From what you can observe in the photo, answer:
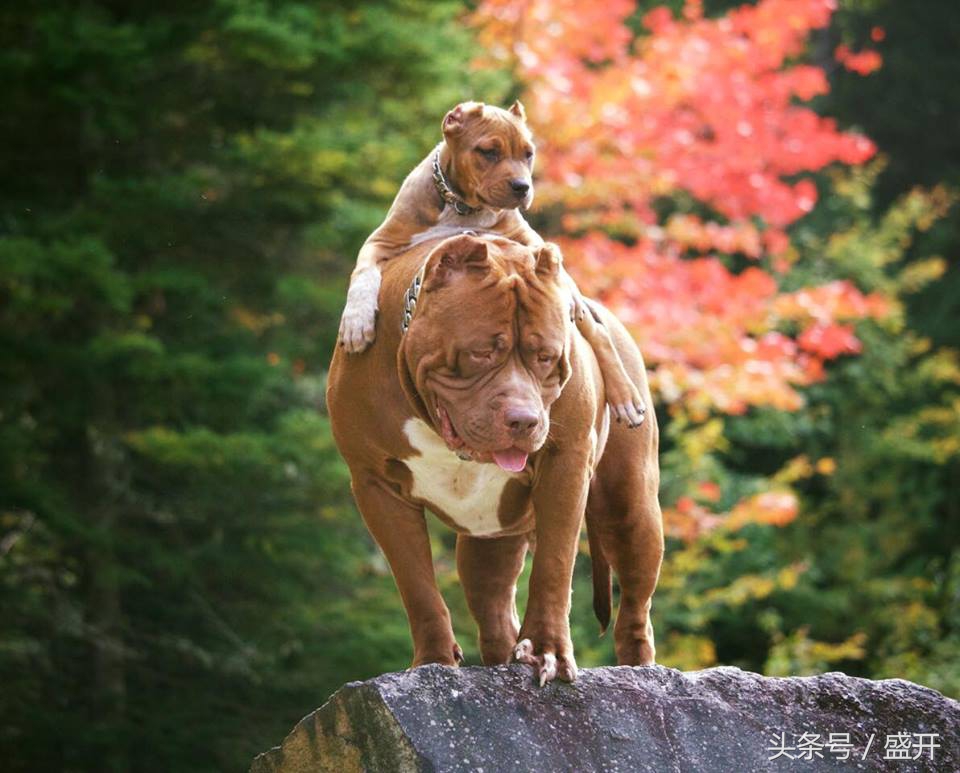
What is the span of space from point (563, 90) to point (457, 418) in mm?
7910

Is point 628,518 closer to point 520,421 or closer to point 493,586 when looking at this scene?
point 493,586

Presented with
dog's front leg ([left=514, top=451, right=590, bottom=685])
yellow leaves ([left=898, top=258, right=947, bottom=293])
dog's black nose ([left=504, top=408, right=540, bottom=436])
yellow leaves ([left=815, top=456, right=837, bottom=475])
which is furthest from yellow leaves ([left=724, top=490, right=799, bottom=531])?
dog's black nose ([left=504, top=408, right=540, bottom=436])

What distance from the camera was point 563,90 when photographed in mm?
11180

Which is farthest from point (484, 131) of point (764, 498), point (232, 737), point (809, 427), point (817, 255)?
point (817, 255)

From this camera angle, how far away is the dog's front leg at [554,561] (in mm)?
3977

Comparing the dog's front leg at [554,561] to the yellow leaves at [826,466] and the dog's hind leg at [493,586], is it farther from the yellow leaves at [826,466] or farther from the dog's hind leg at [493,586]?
the yellow leaves at [826,466]

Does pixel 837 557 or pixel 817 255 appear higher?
pixel 817 255

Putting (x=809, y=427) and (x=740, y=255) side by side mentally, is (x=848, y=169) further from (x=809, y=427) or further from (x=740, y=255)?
(x=809, y=427)

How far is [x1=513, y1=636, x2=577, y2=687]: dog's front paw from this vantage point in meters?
4.02

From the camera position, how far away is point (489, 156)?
4328 mm

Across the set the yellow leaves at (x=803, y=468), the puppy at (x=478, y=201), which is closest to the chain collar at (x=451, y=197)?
the puppy at (x=478, y=201)

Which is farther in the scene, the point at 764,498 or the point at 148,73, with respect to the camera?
the point at 764,498

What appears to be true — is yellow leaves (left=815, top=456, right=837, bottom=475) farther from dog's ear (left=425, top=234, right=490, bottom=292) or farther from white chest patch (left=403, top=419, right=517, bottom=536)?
dog's ear (left=425, top=234, right=490, bottom=292)

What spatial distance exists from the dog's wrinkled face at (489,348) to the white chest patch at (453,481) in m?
0.19
